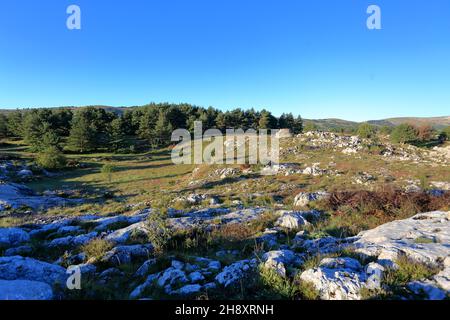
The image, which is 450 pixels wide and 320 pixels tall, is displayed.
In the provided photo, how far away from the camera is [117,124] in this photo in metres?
68.2

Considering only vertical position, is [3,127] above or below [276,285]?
above

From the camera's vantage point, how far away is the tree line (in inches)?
2381

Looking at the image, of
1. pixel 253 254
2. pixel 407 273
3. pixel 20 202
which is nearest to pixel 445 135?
pixel 407 273

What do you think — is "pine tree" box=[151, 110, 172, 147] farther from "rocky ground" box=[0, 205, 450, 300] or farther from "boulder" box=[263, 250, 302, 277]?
"boulder" box=[263, 250, 302, 277]

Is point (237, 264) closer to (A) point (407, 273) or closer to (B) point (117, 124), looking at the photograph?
(A) point (407, 273)

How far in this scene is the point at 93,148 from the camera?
6222 cm

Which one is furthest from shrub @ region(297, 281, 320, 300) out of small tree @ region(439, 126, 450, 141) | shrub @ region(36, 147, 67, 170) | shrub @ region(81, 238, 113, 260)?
small tree @ region(439, 126, 450, 141)

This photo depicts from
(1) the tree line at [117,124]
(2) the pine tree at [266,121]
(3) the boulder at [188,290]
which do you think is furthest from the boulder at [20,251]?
(2) the pine tree at [266,121]

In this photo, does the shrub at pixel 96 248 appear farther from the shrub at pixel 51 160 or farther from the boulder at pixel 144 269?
the shrub at pixel 51 160

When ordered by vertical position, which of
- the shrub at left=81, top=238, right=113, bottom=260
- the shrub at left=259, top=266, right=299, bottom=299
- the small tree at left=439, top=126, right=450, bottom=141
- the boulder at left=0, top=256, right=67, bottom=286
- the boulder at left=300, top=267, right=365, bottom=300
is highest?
the small tree at left=439, top=126, right=450, bottom=141

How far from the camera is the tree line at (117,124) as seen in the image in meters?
60.5
